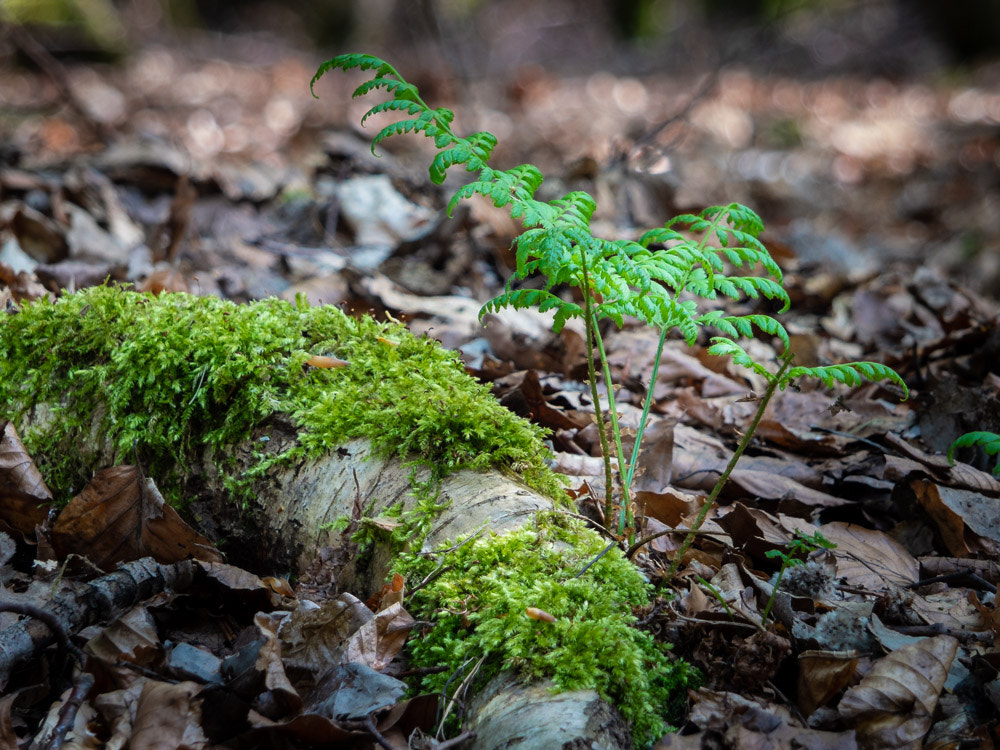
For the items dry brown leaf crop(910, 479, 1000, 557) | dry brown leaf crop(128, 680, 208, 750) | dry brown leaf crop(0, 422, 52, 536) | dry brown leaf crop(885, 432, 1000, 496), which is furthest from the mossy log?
dry brown leaf crop(885, 432, 1000, 496)

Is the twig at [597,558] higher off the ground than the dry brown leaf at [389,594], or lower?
higher

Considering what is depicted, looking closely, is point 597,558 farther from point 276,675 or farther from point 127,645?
point 127,645

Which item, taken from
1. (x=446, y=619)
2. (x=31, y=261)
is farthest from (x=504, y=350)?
(x=31, y=261)

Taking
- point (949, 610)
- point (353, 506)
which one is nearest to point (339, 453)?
point (353, 506)

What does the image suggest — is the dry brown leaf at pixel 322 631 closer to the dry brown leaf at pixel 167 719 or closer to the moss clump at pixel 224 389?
A: the dry brown leaf at pixel 167 719

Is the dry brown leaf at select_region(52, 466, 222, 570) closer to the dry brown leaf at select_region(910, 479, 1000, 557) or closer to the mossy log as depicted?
the mossy log

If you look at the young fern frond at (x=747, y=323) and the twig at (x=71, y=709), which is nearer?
the twig at (x=71, y=709)

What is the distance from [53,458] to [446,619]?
162 cm

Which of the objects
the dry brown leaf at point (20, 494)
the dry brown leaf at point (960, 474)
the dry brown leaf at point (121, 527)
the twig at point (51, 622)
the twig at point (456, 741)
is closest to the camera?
the twig at point (456, 741)

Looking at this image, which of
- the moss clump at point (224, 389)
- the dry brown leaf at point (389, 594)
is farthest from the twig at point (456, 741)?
the moss clump at point (224, 389)

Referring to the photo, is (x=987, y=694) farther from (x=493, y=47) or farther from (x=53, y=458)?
(x=493, y=47)

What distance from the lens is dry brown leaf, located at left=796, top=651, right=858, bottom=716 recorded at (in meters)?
1.67

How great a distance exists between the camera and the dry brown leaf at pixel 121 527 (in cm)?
212

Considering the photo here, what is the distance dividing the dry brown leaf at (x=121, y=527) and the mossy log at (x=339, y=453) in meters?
0.19
